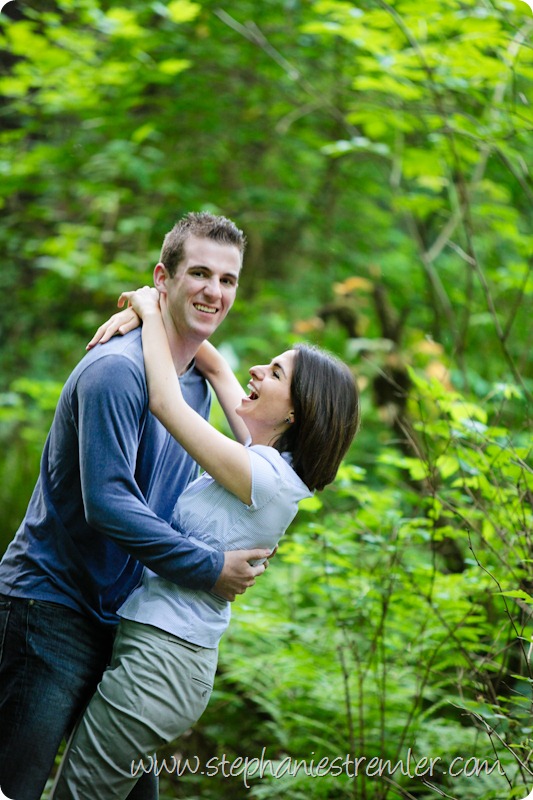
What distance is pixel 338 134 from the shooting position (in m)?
7.63

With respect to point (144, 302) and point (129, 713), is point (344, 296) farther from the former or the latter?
point (129, 713)

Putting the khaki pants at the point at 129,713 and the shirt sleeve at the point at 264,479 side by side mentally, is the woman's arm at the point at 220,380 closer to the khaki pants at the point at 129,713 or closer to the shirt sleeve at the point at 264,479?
the shirt sleeve at the point at 264,479

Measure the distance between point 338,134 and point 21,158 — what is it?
2988mm

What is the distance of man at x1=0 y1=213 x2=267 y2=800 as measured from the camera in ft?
6.34

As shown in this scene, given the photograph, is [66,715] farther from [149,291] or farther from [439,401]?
[439,401]

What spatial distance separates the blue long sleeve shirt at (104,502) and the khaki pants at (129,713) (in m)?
0.18

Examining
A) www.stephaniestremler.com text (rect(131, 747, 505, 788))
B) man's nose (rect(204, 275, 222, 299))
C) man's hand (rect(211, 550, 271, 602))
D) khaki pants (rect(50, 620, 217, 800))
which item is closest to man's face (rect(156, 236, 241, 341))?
man's nose (rect(204, 275, 222, 299))


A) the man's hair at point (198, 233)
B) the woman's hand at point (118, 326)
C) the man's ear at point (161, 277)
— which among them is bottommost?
the woman's hand at point (118, 326)

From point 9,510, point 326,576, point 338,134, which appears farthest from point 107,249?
point 326,576

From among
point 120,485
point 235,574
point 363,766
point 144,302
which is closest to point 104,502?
point 120,485

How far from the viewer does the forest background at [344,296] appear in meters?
3.07

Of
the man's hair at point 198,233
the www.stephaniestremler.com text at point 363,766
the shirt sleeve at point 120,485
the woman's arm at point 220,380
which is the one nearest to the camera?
the shirt sleeve at point 120,485

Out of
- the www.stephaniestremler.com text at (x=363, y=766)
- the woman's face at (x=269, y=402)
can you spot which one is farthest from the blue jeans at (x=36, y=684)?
the www.stephaniestremler.com text at (x=363, y=766)

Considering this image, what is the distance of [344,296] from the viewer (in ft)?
20.2
